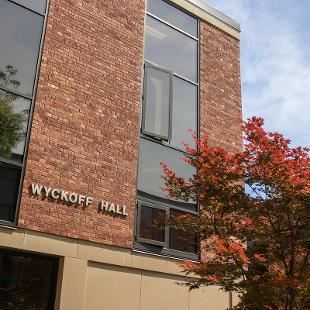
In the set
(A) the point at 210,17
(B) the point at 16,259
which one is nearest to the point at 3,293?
(B) the point at 16,259

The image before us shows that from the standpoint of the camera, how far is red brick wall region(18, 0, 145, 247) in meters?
11.3

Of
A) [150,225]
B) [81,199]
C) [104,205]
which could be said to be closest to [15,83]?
[81,199]

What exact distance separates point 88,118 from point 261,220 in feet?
16.5

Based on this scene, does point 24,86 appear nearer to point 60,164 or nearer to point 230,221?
point 60,164

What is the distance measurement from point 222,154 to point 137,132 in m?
3.44

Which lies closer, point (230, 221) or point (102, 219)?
point (230, 221)

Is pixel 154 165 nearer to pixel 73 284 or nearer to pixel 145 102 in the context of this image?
pixel 145 102

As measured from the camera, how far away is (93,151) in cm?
1235

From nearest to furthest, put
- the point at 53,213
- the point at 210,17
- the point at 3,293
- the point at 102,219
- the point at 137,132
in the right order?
the point at 3,293 → the point at 53,213 → the point at 102,219 → the point at 137,132 → the point at 210,17

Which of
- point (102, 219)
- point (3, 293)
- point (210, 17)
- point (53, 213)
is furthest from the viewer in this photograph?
point (210, 17)

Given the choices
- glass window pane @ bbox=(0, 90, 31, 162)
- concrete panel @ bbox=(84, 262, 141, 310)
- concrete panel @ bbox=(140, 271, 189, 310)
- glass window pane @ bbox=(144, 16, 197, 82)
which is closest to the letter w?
glass window pane @ bbox=(0, 90, 31, 162)

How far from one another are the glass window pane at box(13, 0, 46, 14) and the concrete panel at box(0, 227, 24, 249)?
5569 mm

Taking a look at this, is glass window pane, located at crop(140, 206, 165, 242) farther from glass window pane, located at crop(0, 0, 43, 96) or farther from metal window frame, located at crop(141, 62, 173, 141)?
glass window pane, located at crop(0, 0, 43, 96)

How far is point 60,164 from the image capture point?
38.0 ft
